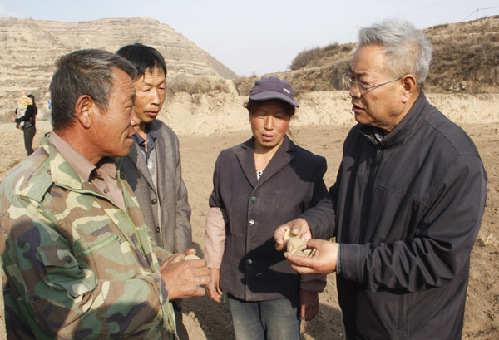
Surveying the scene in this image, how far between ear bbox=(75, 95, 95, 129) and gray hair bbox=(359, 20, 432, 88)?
1419 millimetres

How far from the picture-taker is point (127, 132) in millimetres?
1857

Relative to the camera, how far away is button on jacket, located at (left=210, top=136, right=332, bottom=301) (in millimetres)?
2480

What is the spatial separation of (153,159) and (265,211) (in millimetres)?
911

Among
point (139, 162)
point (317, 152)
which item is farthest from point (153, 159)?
point (317, 152)

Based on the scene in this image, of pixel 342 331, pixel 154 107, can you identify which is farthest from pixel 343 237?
pixel 342 331

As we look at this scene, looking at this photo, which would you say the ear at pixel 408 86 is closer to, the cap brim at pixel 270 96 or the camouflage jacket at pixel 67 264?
the cap brim at pixel 270 96

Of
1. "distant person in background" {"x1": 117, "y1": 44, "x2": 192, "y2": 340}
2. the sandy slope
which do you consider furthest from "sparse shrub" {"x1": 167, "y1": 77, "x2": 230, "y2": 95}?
"distant person in background" {"x1": 117, "y1": 44, "x2": 192, "y2": 340}

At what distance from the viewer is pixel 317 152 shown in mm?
Answer: 11461

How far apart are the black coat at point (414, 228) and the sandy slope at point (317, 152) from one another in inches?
79.8

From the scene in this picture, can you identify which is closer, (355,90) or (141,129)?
(355,90)

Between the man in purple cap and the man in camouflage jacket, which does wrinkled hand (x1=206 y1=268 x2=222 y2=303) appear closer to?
the man in purple cap

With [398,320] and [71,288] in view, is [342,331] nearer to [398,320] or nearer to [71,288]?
[398,320]

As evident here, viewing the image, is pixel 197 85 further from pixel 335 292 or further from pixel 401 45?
pixel 401 45

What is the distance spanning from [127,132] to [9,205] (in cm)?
63
